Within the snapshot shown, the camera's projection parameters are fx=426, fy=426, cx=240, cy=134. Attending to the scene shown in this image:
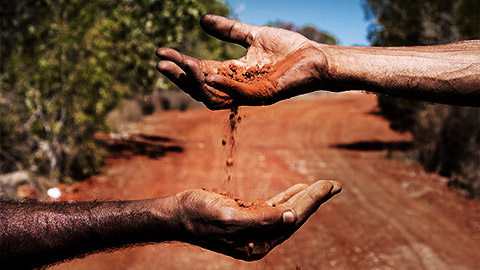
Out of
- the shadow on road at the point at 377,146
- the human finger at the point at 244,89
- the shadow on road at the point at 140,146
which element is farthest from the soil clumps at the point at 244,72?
the shadow on road at the point at 377,146

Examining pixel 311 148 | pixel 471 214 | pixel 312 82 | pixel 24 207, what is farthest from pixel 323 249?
pixel 311 148

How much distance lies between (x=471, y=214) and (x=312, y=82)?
5.61 m

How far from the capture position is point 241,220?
2.00 metres

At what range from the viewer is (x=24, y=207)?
7.41 feet

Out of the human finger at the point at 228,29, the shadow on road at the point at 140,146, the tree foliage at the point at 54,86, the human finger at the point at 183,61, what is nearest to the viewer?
the human finger at the point at 183,61

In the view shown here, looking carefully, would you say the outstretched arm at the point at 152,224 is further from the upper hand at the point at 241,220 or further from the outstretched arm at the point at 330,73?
the outstretched arm at the point at 330,73

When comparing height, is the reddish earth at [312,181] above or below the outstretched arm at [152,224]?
below

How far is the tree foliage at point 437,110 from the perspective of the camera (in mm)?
8062

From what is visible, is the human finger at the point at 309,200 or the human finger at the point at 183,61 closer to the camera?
the human finger at the point at 309,200

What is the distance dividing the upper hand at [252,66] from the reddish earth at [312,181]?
0.43m

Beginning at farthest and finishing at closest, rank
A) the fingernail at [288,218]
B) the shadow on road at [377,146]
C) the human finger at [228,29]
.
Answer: the shadow on road at [377,146] < the human finger at [228,29] < the fingernail at [288,218]

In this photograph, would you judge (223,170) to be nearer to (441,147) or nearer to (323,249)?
(323,249)

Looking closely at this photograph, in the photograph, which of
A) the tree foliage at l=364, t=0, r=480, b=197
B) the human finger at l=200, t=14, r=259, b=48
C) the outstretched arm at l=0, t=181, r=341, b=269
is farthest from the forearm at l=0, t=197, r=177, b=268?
the tree foliage at l=364, t=0, r=480, b=197

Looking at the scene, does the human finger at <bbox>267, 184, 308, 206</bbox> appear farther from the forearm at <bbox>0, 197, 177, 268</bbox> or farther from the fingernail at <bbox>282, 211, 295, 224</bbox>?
the forearm at <bbox>0, 197, 177, 268</bbox>
